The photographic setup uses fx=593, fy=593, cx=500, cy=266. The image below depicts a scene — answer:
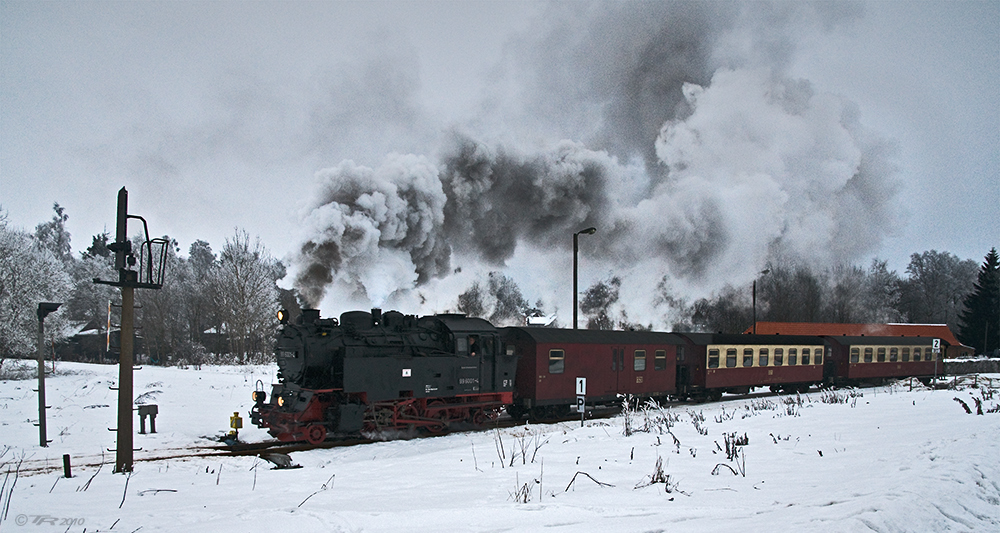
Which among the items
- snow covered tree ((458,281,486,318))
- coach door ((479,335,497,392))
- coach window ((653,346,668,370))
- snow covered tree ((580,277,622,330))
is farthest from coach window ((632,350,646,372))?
snow covered tree ((580,277,622,330))

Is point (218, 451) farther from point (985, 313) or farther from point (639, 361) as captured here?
point (985, 313)

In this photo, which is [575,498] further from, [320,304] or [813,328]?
[813,328]

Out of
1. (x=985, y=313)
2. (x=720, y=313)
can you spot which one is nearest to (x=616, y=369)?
(x=720, y=313)

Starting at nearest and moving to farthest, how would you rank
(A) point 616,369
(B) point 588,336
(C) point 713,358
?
(B) point 588,336 < (A) point 616,369 < (C) point 713,358

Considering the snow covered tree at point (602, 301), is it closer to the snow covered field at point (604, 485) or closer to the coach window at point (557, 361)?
the coach window at point (557, 361)

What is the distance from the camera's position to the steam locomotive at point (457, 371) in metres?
12.3

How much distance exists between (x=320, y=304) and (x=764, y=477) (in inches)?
612

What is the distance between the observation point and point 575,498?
5.25 m

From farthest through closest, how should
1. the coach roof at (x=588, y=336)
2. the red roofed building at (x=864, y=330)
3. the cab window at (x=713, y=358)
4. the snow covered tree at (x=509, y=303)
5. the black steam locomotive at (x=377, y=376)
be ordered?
the snow covered tree at (x=509, y=303)
the red roofed building at (x=864, y=330)
the cab window at (x=713, y=358)
the coach roof at (x=588, y=336)
the black steam locomotive at (x=377, y=376)

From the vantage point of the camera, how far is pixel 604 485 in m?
5.73

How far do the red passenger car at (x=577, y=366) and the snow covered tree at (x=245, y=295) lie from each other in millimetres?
23457

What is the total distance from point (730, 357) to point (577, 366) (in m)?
7.29

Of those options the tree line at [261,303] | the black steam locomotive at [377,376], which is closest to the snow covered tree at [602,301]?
the tree line at [261,303]

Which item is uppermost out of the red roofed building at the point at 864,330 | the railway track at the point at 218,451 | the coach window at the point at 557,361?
the coach window at the point at 557,361
